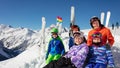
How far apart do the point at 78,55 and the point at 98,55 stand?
→ 0.60 m

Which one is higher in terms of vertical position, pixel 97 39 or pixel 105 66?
pixel 97 39

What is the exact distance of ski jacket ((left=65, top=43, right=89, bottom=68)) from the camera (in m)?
6.07

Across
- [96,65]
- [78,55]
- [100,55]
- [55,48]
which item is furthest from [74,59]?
→ [55,48]

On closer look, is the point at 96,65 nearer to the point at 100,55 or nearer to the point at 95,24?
the point at 100,55

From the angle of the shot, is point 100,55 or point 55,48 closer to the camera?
point 100,55

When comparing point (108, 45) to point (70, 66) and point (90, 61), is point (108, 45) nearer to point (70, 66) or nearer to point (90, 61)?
point (90, 61)

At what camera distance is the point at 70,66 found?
231 inches

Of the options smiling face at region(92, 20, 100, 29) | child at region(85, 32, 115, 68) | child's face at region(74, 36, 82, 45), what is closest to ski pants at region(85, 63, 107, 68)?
child at region(85, 32, 115, 68)

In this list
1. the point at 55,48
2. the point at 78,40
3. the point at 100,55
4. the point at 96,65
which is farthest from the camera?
the point at 55,48

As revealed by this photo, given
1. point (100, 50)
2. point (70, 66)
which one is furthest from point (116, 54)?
point (70, 66)

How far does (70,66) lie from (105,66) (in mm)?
1029

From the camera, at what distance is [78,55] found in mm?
6148

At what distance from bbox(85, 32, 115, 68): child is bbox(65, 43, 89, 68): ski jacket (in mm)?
291

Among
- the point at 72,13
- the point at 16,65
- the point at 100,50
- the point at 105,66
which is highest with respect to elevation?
the point at 72,13
